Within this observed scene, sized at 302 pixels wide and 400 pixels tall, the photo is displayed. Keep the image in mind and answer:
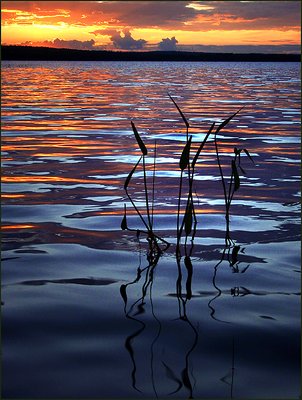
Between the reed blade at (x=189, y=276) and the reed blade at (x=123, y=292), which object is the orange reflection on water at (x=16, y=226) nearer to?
the reed blade at (x=189, y=276)

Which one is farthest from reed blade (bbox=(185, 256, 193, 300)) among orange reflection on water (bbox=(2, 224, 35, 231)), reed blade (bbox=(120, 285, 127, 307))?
orange reflection on water (bbox=(2, 224, 35, 231))

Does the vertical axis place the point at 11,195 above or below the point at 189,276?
above

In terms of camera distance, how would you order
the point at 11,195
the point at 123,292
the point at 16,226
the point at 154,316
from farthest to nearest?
1. the point at 11,195
2. the point at 16,226
3. the point at 123,292
4. the point at 154,316

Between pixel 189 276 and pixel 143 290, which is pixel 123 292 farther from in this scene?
pixel 189 276

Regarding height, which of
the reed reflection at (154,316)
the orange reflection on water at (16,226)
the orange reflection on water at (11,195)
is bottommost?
the reed reflection at (154,316)

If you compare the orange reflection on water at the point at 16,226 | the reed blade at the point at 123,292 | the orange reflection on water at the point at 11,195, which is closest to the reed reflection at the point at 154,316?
the reed blade at the point at 123,292

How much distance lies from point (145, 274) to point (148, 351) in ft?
4.14

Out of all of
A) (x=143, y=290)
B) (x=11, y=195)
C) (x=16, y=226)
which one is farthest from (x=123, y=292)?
(x=11, y=195)

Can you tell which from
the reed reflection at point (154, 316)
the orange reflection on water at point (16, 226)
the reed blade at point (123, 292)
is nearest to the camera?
the reed reflection at point (154, 316)

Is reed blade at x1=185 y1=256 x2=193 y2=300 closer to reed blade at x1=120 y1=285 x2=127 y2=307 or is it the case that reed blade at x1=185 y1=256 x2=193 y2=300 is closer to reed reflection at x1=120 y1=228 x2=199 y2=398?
reed reflection at x1=120 y1=228 x2=199 y2=398

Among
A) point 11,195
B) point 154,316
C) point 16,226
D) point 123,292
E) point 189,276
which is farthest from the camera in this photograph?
point 11,195

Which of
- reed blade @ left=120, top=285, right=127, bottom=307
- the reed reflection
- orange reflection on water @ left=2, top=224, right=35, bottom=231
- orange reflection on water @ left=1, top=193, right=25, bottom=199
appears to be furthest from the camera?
orange reflection on water @ left=1, top=193, right=25, bottom=199

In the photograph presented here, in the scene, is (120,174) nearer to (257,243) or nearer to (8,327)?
(257,243)

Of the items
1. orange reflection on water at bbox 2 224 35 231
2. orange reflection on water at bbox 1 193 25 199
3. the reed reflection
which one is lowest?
the reed reflection
